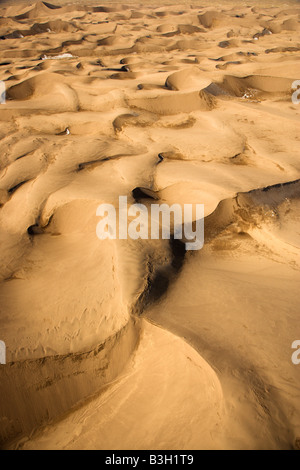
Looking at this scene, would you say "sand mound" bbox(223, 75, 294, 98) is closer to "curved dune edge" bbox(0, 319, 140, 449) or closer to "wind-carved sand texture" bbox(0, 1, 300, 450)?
"wind-carved sand texture" bbox(0, 1, 300, 450)

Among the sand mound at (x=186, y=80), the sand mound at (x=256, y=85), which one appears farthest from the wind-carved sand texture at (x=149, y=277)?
the sand mound at (x=256, y=85)

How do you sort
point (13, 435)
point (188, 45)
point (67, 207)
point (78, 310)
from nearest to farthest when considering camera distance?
1. point (13, 435)
2. point (78, 310)
3. point (67, 207)
4. point (188, 45)

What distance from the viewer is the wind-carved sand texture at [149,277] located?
104 cm

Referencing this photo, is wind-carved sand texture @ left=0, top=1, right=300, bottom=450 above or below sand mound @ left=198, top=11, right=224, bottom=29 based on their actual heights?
below

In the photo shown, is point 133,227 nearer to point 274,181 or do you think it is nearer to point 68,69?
point 274,181

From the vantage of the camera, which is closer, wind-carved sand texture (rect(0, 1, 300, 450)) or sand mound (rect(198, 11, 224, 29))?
wind-carved sand texture (rect(0, 1, 300, 450))

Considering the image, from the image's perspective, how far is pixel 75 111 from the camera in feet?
10.5

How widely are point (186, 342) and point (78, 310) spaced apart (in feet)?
1.57

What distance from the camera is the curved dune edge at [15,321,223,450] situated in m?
0.98

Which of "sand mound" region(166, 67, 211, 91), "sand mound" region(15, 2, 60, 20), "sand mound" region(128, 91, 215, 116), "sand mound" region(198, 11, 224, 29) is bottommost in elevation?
"sand mound" region(128, 91, 215, 116)

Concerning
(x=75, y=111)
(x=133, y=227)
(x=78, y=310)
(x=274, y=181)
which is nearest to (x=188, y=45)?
(x=75, y=111)

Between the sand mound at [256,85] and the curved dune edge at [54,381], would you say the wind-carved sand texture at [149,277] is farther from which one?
the sand mound at [256,85]

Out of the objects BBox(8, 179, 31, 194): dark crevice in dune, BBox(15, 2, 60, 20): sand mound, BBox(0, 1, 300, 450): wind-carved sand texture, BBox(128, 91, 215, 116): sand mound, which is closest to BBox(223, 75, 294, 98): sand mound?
BBox(0, 1, 300, 450): wind-carved sand texture

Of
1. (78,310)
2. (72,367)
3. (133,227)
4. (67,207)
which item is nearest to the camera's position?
(72,367)
